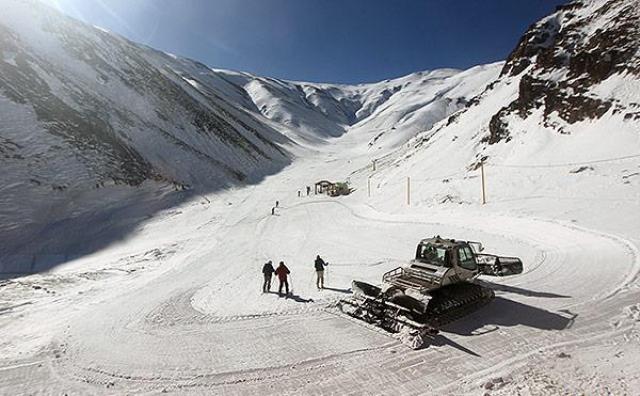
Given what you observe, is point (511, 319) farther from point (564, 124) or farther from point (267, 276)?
point (564, 124)

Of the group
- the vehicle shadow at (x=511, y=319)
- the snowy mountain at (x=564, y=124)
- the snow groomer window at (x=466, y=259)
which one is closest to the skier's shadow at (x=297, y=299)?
the vehicle shadow at (x=511, y=319)

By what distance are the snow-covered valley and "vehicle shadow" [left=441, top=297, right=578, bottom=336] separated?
84 millimetres

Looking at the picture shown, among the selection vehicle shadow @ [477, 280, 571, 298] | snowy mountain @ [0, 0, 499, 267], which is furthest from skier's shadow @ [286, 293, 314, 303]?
snowy mountain @ [0, 0, 499, 267]

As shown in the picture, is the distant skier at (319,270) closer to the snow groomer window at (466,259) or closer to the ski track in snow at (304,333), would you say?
the ski track in snow at (304,333)

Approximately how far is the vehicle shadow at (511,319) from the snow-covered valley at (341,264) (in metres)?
0.08

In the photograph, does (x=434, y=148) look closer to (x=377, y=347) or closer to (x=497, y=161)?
(x=497, y=161)

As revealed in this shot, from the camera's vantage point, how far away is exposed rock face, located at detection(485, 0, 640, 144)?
101ft

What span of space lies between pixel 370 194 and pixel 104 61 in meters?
53.6

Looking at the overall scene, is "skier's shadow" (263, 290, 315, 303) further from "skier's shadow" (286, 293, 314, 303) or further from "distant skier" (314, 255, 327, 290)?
"distant skier" (314, 255, 327, 290)

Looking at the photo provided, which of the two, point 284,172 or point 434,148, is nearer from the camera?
point 434,148

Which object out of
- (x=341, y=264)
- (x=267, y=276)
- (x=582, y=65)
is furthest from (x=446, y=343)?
(x=582, y=65)

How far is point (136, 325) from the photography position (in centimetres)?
1138

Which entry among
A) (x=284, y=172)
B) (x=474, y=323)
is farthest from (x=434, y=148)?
(x=474, y=323)

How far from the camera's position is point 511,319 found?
10.1m
